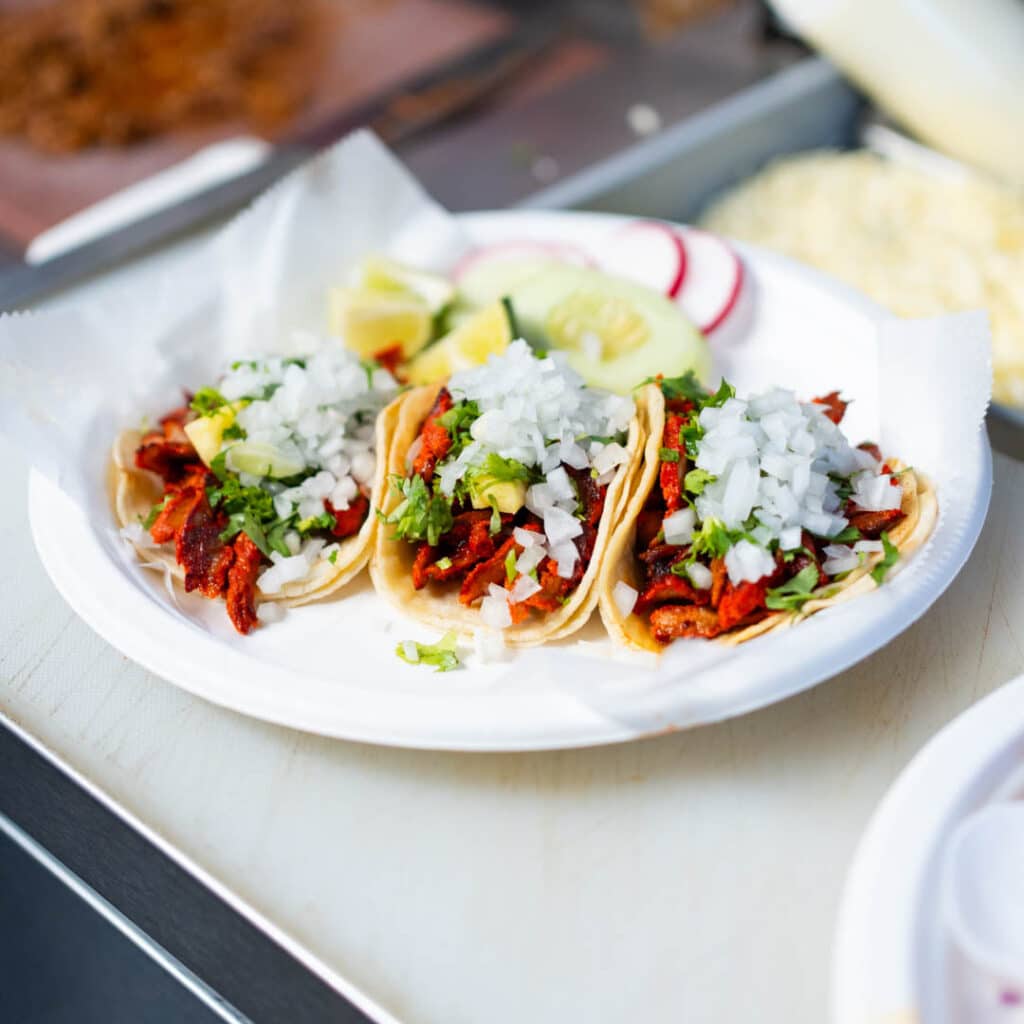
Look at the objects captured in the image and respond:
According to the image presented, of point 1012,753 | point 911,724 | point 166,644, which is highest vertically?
point 166,644

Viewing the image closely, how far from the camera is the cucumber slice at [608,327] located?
6.86 ft

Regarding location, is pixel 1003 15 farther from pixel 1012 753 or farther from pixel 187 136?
pixel 187 136

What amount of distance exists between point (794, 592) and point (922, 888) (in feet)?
1.56

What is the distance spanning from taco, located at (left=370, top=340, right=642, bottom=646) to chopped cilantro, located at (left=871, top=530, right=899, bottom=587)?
0.40 metres

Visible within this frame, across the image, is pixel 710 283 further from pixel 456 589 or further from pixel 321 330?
pixel 456 589

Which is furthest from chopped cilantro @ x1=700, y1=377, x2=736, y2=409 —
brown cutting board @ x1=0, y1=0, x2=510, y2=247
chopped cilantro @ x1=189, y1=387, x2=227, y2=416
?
brown cutting board @ x1=0, y1=0, x2=510, y2=247

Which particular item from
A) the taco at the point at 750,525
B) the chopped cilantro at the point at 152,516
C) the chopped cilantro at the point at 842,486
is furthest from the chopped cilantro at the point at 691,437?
the chopped cilantro at the point at 152,516

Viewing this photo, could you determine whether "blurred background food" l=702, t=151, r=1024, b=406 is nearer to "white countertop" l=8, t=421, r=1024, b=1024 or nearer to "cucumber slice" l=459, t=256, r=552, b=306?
"cucumber slice" l=459, t=256, r=552, b=306

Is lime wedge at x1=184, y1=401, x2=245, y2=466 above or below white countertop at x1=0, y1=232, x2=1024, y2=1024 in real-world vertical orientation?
above

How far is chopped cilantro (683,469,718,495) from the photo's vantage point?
5.26 feet

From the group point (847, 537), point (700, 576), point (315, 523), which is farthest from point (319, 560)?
point (847, 537)

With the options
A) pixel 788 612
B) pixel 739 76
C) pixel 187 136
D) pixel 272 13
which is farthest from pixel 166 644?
pixel 272 13

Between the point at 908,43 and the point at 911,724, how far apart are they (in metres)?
1.98

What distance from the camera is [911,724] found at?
150cm
